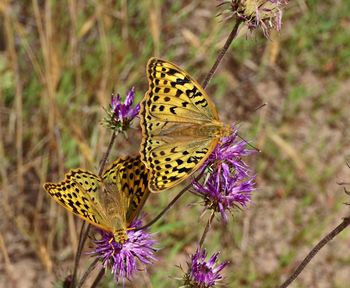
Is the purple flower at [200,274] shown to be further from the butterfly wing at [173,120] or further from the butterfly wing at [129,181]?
the butterfly wing at [173,120]

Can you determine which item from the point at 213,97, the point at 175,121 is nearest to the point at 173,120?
the point at 175,121

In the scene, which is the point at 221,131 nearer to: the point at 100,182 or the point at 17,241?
the point at 100,182

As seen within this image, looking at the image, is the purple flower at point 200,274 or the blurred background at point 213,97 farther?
the blurred background at point 213,97

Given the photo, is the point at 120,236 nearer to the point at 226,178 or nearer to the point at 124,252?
the point at 124,252

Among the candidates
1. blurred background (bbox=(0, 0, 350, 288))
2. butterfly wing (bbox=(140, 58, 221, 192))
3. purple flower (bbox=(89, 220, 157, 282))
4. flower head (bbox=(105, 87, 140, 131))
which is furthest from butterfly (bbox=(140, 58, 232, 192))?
blurred background (bbox=(0, 0, 350, 288))

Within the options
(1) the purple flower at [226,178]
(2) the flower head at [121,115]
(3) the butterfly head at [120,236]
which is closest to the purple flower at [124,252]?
A: (3) the butterfly head at [120,236]

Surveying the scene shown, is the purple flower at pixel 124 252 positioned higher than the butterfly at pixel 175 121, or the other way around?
the butterfly at pixel 175 121

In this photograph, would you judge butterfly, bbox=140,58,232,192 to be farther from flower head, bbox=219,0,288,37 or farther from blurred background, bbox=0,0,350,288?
blurred background, bbox=0,0,350,288
